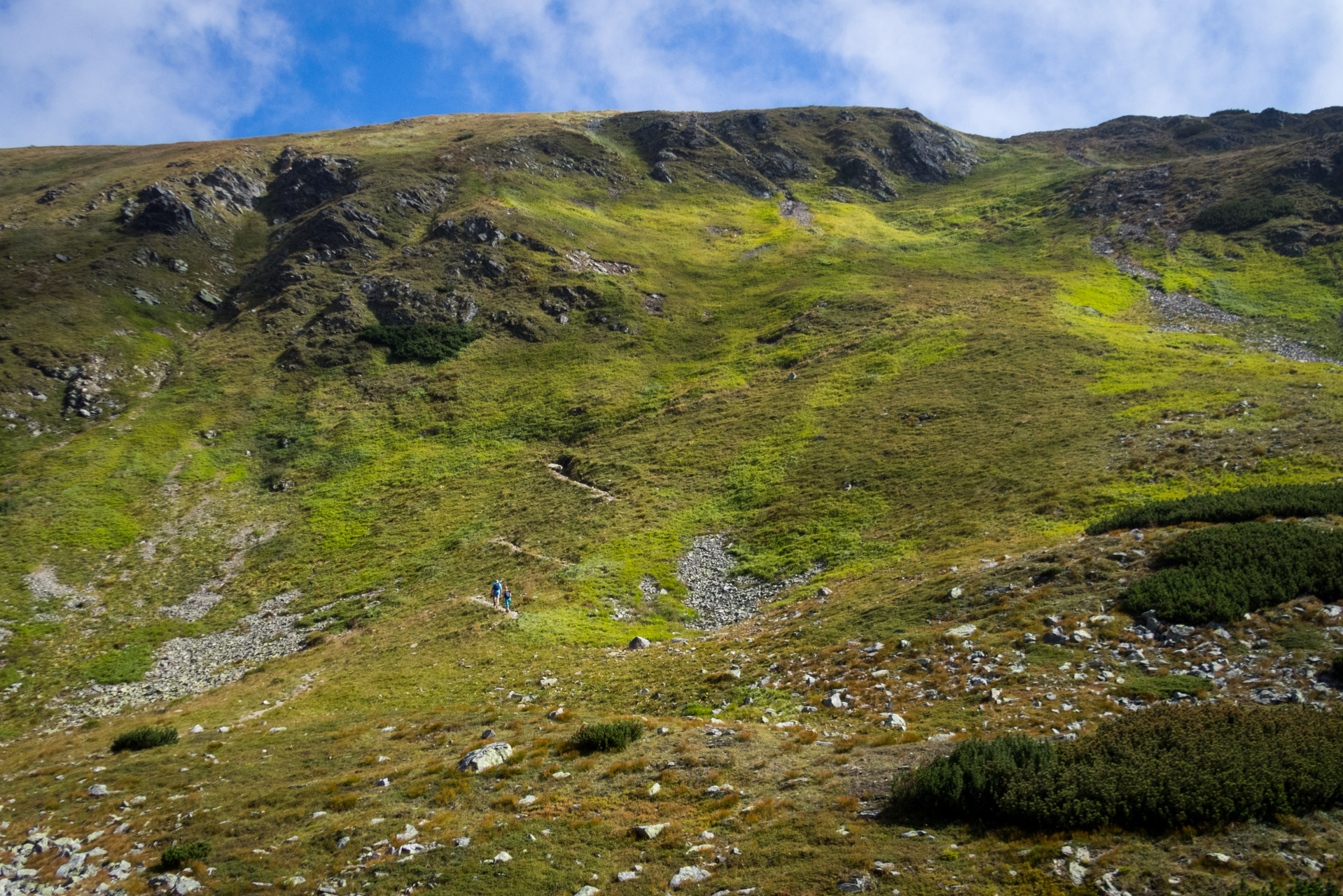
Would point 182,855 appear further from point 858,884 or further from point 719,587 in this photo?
point 719,587

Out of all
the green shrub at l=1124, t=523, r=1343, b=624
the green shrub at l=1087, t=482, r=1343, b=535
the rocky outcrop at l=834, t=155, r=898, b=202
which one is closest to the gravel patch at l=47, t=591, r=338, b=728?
the green shrub at l=1124, t=523, r=1343, b=624

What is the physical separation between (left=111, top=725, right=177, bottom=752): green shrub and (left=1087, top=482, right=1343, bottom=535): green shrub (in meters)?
37.6

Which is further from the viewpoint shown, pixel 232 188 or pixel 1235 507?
pixel 232 188

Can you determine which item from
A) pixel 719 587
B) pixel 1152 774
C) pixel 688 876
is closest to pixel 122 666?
pixel 719 587

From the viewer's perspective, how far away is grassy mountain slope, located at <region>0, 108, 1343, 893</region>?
1634 cm

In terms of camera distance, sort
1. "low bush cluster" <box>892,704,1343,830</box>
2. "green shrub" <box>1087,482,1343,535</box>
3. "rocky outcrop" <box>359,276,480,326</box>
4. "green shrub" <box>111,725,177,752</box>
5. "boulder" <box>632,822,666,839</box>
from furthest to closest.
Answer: "rocky outcrop" <box>359,276,480,326</box>, "green shrub" <box>111,725,177,752</box>, "green shrub" <box>1087,482,1343,535</box>, "boulder" <box>632,822,666,839</box>, "low bush cluster" <box>892,704,1343,830</box>

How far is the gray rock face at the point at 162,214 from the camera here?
91812 mm


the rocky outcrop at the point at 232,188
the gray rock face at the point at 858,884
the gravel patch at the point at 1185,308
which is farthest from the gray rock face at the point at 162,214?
the gravel patch at the point at 1185,308

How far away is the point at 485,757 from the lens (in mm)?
17844

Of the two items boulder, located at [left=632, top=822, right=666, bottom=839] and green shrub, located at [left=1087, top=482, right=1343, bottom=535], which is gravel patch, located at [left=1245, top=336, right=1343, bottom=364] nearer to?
green shrub, located at [left=1087, top=482, right=1343, bottom=535]

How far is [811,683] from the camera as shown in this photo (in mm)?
21000

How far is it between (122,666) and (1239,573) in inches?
2039

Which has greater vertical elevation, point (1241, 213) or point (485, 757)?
point (1241, 213)

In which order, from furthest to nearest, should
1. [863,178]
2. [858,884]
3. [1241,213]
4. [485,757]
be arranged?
[863,178] → [1241,213] → [485,757] → [858,884]
